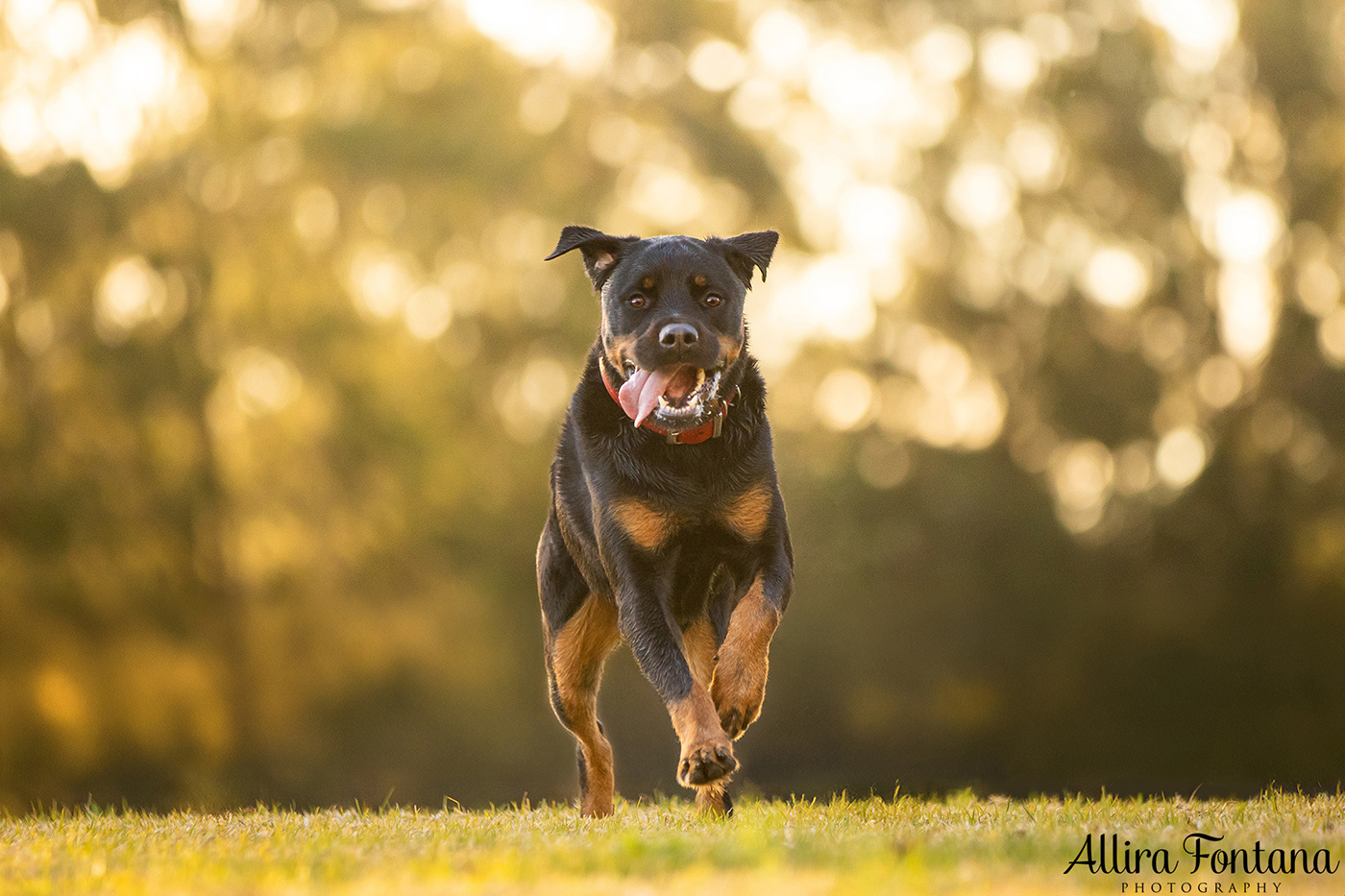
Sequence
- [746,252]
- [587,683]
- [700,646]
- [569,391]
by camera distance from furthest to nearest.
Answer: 1. [569,391]
2. [587,683]
3. [746,252]
4. [700,646]

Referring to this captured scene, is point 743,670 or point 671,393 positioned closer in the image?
point 743,670

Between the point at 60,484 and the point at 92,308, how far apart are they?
79.9 inches

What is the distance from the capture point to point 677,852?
3.92m

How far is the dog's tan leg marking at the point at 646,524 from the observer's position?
17.8 feet

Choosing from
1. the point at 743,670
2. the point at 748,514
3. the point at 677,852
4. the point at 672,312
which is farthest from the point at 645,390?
the point at 677,852

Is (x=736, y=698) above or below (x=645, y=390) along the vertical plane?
below

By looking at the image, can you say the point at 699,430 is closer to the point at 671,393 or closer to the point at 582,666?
the point at 671,393

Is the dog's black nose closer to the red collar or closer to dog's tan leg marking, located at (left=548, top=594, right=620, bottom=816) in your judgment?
the red collar

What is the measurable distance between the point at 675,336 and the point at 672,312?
24 cm

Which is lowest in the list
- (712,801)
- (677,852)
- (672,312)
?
(712,801)

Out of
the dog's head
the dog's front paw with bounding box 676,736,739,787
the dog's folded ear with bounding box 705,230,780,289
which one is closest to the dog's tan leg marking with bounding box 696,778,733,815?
the dog's front paw with bounding box 676,736,739,787

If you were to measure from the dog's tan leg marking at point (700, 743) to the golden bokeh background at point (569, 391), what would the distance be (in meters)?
9.52

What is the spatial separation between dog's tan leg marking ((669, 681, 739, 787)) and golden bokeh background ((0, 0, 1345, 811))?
9.52m

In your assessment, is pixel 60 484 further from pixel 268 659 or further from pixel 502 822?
pixel 502 822
